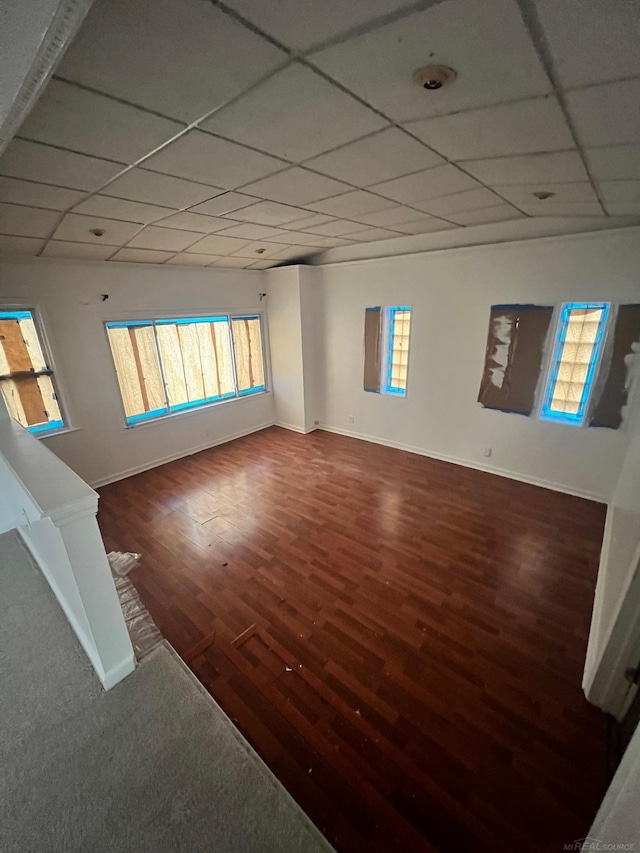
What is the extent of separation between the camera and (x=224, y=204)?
2299mm

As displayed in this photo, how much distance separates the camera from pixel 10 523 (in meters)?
3.09

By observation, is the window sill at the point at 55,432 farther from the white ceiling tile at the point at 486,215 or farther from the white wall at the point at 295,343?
the white ceiling tile at the point at 486,215

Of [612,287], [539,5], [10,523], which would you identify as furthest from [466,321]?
[10,523]

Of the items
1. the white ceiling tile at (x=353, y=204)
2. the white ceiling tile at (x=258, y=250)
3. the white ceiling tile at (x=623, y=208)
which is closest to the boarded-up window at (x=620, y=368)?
the white ceiling tile at (x=623, y=208)

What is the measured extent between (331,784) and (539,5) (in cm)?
274

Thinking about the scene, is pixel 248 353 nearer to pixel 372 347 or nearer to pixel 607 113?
pixel 372 347

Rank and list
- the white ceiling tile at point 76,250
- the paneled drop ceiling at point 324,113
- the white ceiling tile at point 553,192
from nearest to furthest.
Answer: the paneled drop ceiling at point 324,113 → the white ceiling tile at point 553,192 → the white ceiling tile at point 76,250

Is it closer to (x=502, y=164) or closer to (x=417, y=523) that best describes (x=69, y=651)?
(x=417, y=523)

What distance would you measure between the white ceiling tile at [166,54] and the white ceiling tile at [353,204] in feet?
4.32

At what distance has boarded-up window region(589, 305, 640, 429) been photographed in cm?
304

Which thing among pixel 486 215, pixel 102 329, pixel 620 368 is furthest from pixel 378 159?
pixel 102 329

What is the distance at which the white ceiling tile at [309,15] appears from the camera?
0.78 meters

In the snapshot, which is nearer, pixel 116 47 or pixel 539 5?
pixel 539 5

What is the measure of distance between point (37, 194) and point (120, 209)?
463 mm
